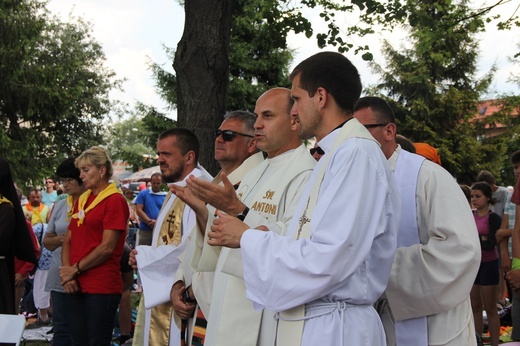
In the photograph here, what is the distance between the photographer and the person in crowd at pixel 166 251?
5066 mm

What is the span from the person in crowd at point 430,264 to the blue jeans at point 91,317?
293 cm

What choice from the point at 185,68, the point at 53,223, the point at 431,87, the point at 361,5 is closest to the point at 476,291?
the point at 361,5

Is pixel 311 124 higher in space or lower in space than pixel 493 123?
lower

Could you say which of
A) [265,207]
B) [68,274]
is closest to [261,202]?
[265,207]

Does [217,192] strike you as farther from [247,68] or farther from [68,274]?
[247,68]

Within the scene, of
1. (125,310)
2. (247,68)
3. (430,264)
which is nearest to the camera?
(430,264)

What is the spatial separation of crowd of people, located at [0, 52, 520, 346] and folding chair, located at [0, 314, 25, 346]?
2.86 feet

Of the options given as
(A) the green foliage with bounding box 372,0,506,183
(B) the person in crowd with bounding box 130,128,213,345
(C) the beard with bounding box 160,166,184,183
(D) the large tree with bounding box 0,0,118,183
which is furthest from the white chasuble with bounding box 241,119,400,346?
(A) the green foliage with bounding box 372,0,506,183

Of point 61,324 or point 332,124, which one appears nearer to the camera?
point 332,124

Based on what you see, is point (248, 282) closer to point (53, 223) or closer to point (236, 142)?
point (236, 142)

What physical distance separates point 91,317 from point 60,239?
5.45 ft

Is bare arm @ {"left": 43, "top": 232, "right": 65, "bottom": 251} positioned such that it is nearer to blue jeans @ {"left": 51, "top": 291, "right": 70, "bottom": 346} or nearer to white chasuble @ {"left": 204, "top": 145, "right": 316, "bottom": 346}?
blue jeans @ {"left": 51, "top": 291, "right": 70, "bottom": 346}

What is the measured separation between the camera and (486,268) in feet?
26.6

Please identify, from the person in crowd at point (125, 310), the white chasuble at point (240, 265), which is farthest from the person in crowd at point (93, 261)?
the white chasuble at point (240, 265)
